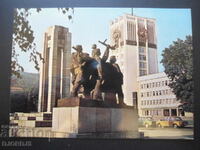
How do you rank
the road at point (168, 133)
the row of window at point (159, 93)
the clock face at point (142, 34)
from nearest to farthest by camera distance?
the road at point (168, 133)
the row of window at point (159, 93)
the clock face at point (142, 34)

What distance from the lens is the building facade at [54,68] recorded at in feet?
13.3

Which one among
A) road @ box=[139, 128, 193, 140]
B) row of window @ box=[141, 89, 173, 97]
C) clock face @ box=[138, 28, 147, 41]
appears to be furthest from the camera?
clock face @ box=[138, 28, 147, 41]

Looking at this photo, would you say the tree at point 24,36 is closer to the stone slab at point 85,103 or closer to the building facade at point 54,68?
the building facade at point 54,68

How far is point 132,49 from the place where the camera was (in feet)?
13.6

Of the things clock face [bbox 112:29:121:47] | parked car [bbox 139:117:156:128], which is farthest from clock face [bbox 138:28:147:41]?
parked car [bbox 139:117:156:128]

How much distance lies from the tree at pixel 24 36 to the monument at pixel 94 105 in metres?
0.48

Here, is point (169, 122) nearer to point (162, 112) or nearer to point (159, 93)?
point (162, 112)

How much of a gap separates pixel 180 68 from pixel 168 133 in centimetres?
82

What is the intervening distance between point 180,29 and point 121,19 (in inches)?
29.4

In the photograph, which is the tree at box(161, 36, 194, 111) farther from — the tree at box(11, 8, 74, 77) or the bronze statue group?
the tree at box(11, 8, 74, 77)

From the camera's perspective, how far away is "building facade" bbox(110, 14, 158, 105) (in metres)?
4.08

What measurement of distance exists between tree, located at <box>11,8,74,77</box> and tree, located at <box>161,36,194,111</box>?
4.40 feet

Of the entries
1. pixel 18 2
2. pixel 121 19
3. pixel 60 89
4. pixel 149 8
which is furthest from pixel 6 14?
pixel 149 8

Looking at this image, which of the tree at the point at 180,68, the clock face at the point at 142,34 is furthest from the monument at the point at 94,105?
the tree at the point at 180,68
